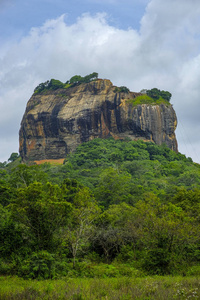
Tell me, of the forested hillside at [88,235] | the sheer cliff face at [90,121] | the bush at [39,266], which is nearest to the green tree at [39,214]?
the forested hillside at [88,235]

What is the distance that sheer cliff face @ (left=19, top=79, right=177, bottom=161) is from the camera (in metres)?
89.8

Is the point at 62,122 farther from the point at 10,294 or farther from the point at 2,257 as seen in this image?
the point at 10,294

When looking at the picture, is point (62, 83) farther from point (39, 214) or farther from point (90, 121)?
point (39, 214)

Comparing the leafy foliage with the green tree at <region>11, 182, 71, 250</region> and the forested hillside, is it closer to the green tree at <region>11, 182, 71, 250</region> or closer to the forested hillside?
the forested hillside

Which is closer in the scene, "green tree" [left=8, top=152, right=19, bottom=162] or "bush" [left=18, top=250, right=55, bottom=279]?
"bush" [left=18, top=250, right=55, bottom=279]

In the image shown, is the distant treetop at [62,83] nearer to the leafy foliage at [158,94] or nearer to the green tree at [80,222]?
the leafy foliage at [158,94]

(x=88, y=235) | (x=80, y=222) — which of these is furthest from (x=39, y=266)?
(x=88, y=235)

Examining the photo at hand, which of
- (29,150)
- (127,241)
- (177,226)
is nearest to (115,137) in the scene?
(29,150)

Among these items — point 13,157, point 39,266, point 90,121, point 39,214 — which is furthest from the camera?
point 13,157

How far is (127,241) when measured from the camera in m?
31.9

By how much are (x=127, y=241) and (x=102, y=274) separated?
9.61 meters

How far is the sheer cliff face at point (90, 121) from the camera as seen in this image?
8981 cm

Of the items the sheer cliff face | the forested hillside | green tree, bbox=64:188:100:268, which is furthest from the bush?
the sheer cliff face

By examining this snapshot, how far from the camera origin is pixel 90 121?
90875mm
